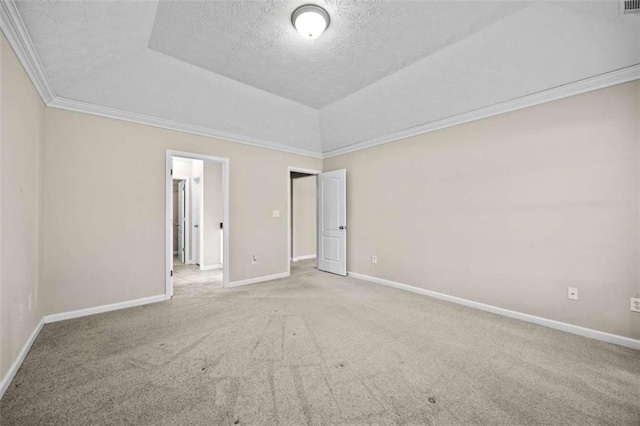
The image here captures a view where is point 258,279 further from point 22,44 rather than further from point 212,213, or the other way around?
point 22,44

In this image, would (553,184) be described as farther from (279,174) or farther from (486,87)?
(279,174)

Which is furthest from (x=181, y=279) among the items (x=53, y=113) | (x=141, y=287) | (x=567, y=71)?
(x=567, y=71)

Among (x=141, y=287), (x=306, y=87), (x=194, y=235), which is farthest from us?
(x=194, y=235)

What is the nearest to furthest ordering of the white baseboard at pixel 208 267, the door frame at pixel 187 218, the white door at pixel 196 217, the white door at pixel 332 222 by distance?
the white door at pixel 332 222 < the white baseboard at pixel 208 267 < the white door at pixel 196 217 < the door frame at pixel 187 218

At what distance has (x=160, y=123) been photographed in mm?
3709

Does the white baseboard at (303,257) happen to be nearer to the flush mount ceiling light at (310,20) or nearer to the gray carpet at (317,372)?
the gray carpet at (317,372)

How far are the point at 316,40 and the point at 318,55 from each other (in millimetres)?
266

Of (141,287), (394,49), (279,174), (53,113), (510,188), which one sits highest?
(394,49)

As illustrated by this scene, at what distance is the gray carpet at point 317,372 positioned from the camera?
1.64m

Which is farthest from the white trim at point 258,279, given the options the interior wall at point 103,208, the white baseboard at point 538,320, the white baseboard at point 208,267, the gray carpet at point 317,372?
the white baseboard at point 538,320

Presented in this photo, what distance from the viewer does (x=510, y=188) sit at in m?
3.16

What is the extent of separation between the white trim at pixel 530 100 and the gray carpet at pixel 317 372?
7.92 ft

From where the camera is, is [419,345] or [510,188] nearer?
[419,345]

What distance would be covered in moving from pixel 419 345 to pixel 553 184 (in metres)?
2.19
